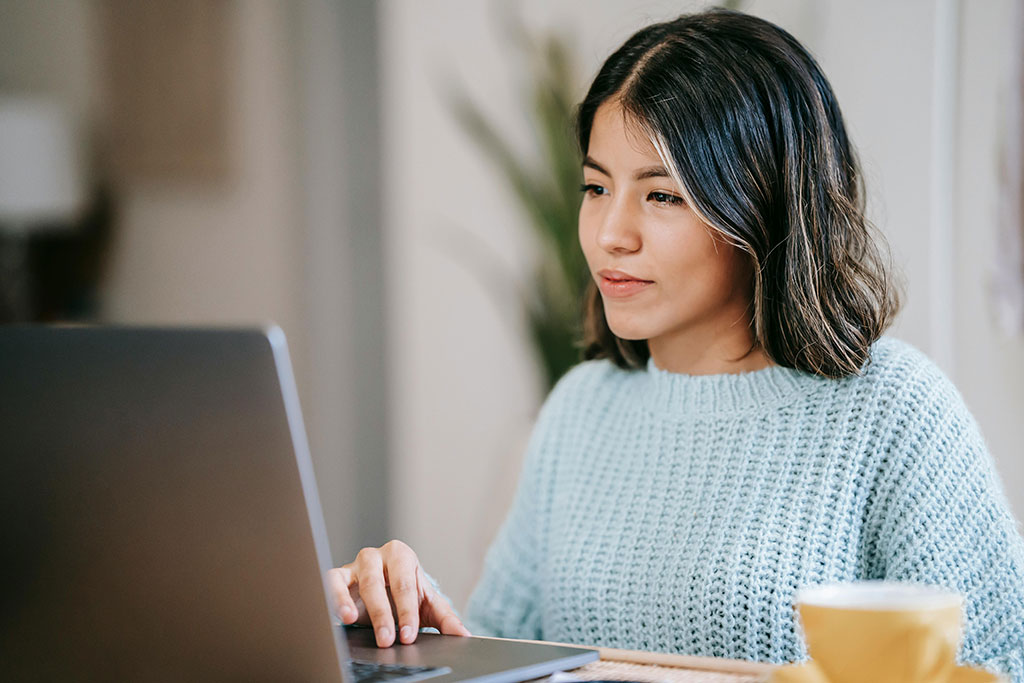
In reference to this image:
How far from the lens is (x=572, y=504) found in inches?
51.2

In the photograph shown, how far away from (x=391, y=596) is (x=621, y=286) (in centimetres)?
46

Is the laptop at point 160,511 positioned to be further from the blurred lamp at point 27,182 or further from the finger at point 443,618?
the blurred lamp at point 27,182

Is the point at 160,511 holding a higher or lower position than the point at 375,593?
higher

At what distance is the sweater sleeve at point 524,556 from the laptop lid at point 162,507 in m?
0.69

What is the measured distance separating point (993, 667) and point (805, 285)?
452mm

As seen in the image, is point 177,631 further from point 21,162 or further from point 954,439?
point 21,162

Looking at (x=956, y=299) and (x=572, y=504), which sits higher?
(x=956, y=299)

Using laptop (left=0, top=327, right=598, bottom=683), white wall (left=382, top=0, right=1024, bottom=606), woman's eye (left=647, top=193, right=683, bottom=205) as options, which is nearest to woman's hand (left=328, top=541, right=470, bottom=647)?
laptop (left=0, top=327, right=598, bottom=683)

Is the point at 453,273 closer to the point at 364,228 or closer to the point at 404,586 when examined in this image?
the point at 364,228

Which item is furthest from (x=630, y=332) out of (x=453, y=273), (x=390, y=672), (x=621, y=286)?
(x=453, y=273)

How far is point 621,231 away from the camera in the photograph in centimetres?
114

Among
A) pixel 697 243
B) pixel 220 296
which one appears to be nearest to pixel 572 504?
pixel 697 243

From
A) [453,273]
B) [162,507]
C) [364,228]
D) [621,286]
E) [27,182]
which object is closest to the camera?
[162,507]

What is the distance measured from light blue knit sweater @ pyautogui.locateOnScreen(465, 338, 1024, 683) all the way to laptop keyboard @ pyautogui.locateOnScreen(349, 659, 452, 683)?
1.48 ft
